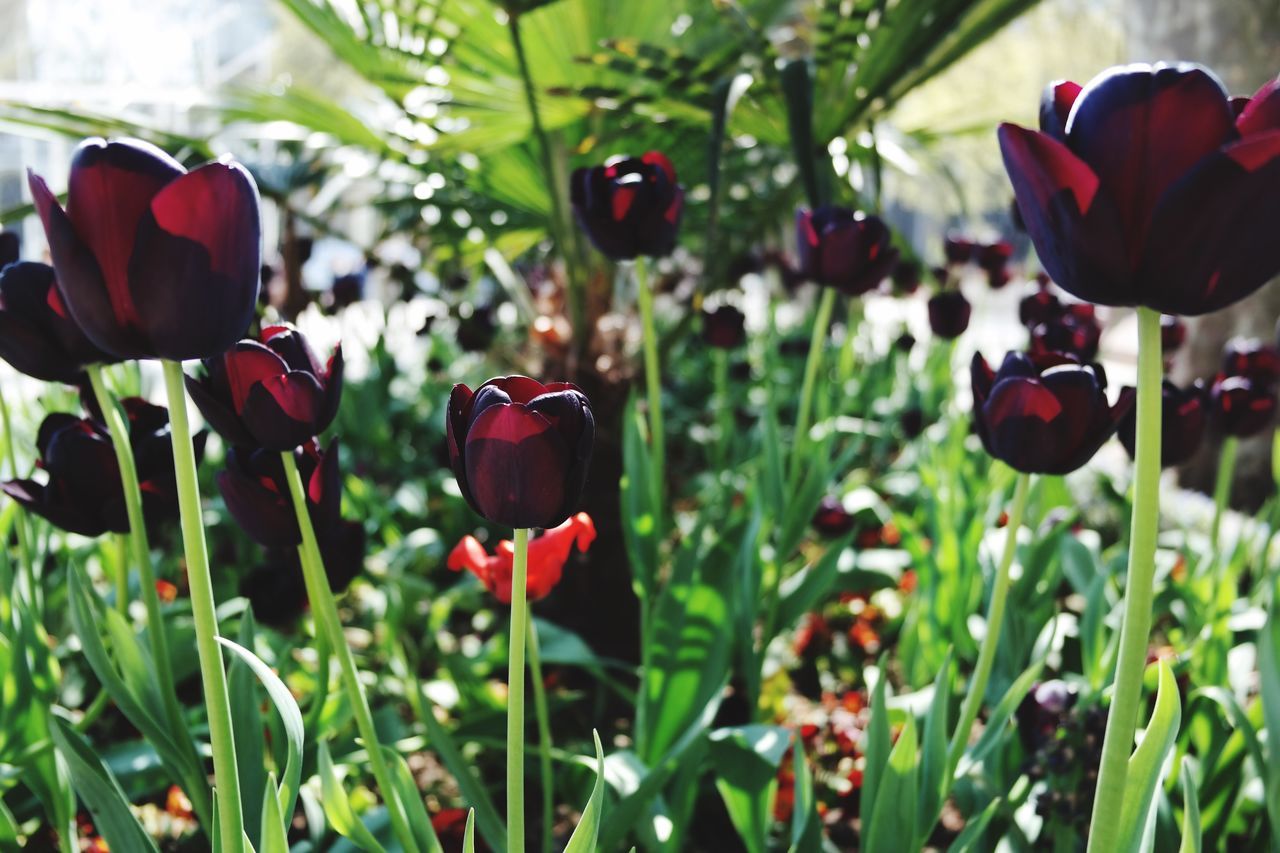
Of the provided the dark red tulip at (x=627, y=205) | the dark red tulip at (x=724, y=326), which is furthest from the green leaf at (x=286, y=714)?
the dark red tulip at (x=724, y=326)

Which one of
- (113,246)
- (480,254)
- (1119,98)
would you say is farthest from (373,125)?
(1119,98)

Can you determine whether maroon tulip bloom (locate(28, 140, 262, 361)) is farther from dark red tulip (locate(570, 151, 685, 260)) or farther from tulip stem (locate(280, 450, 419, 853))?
dark red tulip (locate(570, 151, 685, 260))

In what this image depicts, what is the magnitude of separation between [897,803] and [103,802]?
553 mm

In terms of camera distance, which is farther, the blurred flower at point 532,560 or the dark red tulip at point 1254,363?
the dark red tulip at point 1254,363

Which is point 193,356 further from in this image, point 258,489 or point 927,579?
point 927,579

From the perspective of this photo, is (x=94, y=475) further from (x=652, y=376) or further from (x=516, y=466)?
(x=652, y=376)

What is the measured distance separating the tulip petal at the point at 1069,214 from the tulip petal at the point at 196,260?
35 centimetres

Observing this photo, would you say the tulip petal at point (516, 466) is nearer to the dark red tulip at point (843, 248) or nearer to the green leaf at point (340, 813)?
the green leaf at point (340, 813)

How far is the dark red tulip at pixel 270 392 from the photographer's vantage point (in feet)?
1.91

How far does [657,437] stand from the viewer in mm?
1173

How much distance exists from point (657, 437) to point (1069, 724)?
539 mm

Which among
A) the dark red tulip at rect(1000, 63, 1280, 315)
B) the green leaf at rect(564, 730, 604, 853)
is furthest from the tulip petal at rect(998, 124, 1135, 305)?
the green leaf at rect(564, 730, 604, 853)

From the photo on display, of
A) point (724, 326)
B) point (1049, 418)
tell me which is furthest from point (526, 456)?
point (724, 326)

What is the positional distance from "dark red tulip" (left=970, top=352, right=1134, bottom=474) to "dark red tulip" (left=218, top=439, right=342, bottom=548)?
0.45 meters
